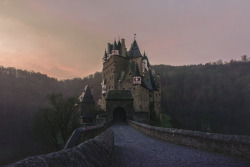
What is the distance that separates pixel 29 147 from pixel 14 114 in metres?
25.0

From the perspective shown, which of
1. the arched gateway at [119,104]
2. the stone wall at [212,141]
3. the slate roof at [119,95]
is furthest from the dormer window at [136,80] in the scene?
the stone wall at [212,141]

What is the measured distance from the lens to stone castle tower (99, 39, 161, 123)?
26.9 m

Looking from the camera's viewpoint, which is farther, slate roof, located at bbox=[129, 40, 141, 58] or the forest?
slate roof, located at bbox=[129, 40, 141, 58]

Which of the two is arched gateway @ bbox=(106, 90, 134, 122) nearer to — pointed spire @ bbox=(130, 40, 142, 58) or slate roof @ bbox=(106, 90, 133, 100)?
slate roof @ bbox=(106, 90, 133, 100)

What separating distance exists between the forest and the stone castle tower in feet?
36.6

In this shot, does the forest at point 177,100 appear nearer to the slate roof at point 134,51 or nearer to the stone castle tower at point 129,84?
the stone castle tower at point 129,84

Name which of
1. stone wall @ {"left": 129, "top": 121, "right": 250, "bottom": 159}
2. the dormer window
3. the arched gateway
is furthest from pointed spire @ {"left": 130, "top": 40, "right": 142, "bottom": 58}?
stone wall @ {"left": 129, "top": 121, "right": 250, "bottom": 159}

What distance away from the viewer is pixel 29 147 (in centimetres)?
4066

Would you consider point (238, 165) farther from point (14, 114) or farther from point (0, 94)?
point (0, 94)

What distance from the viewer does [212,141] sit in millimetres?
7211

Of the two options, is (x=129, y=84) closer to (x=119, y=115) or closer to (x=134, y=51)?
(x=134, y=51)

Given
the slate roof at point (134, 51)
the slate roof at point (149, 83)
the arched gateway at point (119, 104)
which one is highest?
the slate roof at point (134, 51)

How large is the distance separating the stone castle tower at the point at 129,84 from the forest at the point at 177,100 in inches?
439

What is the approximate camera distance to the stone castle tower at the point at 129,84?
26880 mm
